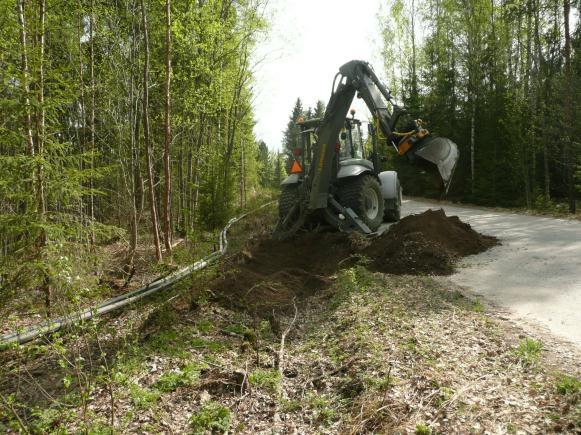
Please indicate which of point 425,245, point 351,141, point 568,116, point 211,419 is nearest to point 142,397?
point 211,419

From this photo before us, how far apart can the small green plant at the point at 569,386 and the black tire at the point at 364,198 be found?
6.49 meters

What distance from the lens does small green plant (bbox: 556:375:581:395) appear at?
2.99m

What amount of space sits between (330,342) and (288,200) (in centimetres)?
592

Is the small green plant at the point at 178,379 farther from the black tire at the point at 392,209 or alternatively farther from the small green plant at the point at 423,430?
the black tire at the point at 392,209

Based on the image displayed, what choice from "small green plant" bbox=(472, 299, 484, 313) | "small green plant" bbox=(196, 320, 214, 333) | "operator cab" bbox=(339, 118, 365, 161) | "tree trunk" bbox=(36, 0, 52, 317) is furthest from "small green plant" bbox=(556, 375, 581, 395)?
"operator cab" bbox=(339, 118, 365, 161)

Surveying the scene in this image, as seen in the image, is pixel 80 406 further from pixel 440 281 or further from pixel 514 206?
pixel 514 206

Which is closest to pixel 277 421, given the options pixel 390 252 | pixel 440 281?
pixel 440 281

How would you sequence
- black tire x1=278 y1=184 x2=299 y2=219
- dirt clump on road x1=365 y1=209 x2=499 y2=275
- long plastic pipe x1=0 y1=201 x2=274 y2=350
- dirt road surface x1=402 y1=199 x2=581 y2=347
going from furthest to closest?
black tire x1=278 y1=184 x2=299 y2=219, dirt clump on road x1=365 y1=209 x2=499 y2=275, dirt road surface x1=402 y1=199 x2=581 y2=347, long plastic pipe x1=0 y1=201 x2=274 y2=350

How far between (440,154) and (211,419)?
5.67 metres

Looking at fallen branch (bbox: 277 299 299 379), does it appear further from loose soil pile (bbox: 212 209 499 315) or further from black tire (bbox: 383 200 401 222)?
black tire (bbox: 383 200 401 222)

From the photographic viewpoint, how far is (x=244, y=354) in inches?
167

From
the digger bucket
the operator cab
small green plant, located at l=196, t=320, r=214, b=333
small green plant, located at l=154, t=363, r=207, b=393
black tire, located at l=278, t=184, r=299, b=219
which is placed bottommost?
small green plant, located at l=154, t=363, r=207, b=393

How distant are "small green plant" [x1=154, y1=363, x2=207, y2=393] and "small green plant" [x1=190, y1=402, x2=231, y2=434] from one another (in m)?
0.41

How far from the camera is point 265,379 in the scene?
12.1 ft
